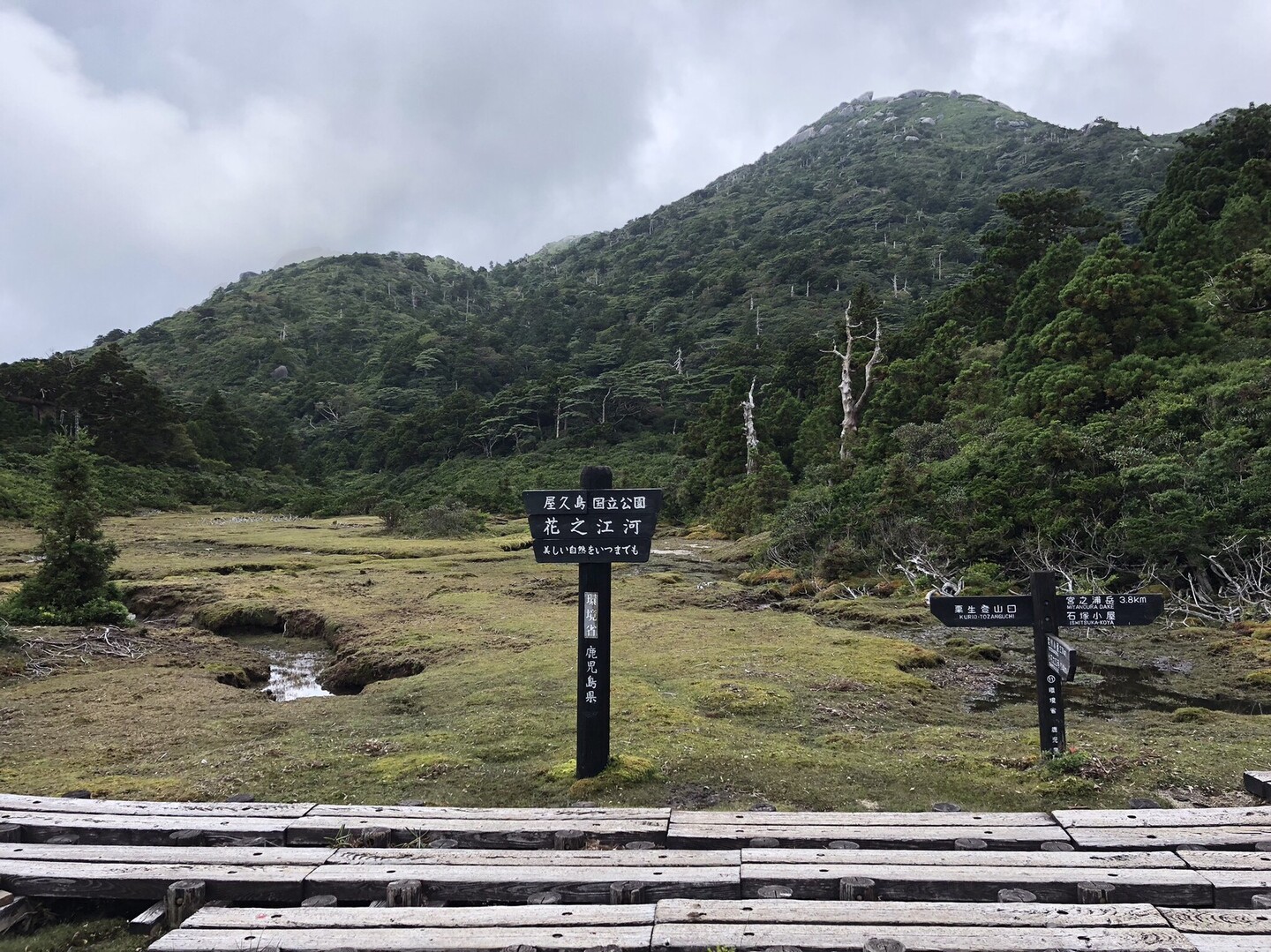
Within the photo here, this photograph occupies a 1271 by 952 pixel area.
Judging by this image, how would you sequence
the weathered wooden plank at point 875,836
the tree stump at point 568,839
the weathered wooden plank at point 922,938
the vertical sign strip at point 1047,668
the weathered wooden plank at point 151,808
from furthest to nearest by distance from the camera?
the vertical sign strip at point 1047,668, the weathered wooden plank at point 151,808, the tree stump at point 568,839, the weathered wooden plank at point 875,836, the weathered wooden plank at point 922,938

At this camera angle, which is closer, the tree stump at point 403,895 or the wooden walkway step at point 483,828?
the tree stump at point 403,895

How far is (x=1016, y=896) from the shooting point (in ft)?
14.3

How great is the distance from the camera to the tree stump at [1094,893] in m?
4.23

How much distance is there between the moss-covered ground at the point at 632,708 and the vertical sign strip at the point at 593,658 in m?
0.36

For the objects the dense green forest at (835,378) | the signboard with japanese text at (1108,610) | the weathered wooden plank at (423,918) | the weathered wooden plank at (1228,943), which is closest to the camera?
the weathered wooden plank at (1228,943)

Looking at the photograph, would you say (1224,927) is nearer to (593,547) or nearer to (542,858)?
(542,858)

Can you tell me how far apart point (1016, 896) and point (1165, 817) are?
207 centimetres

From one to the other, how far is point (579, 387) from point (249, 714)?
238 ft

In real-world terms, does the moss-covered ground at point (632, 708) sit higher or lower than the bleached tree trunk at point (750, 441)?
lower

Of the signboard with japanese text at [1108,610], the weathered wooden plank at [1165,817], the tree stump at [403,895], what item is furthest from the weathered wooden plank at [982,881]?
the signboard with japanese text at [1108,610]

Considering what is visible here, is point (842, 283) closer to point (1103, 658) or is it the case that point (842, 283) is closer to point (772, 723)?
point (1103, 658)

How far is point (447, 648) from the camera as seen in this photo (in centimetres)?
1567

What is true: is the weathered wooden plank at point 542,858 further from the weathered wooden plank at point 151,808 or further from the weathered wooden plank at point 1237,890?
the weathered wooden plank at point 151,808

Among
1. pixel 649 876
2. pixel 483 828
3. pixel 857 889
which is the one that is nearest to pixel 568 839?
pixel 483 828
